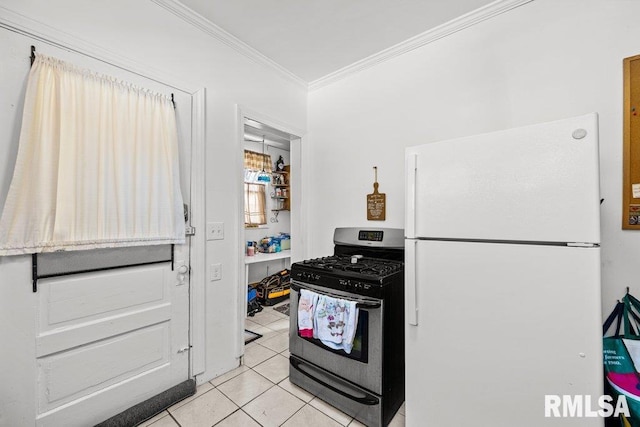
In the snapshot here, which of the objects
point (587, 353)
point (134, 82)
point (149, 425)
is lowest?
point (149, 425)

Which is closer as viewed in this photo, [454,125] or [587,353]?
[587,353]

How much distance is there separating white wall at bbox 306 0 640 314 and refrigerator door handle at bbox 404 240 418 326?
0.91 m

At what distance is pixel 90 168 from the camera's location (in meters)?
1.49

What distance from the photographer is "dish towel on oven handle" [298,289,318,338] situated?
1.83 meters

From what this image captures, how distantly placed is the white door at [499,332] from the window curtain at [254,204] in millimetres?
3304

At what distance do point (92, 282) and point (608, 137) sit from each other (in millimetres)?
3183

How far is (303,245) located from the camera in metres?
2.98

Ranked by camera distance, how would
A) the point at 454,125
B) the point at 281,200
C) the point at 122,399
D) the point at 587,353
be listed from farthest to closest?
the point at 281,200
the point at 454,125
the point at 122,399
the point at 587,353

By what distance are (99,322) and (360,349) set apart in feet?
5.29

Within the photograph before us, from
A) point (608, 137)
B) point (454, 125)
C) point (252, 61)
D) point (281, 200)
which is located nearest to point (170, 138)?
point (252, 61)

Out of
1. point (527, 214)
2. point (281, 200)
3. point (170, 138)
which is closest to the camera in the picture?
point (527, 214)

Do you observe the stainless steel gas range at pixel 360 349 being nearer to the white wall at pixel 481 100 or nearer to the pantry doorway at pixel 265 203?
the white wall at pixel 481 100

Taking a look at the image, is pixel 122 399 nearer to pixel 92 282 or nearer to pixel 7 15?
pixel 92 282

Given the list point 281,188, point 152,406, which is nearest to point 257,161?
point 281,188
